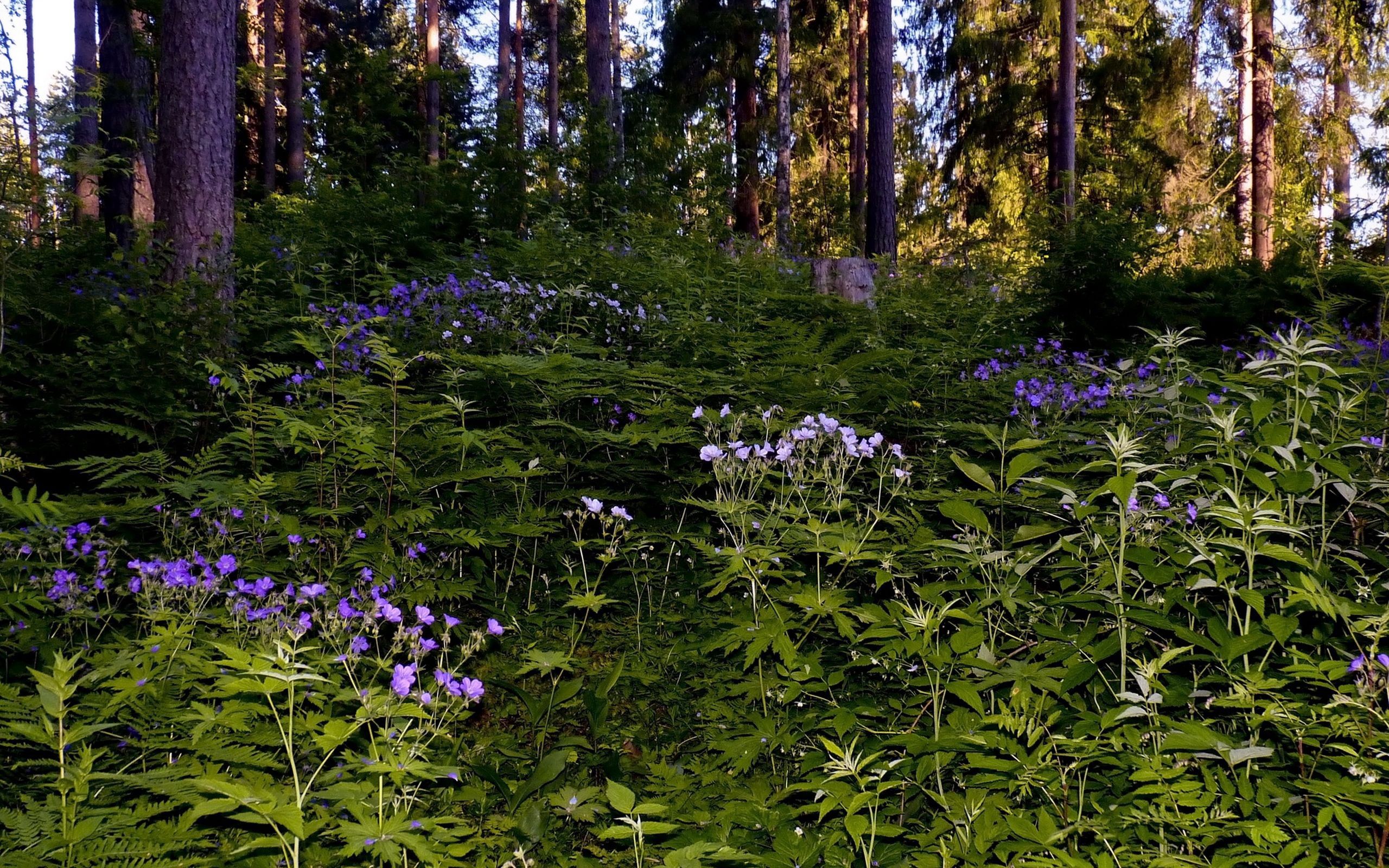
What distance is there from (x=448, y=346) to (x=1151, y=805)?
14.2 feet

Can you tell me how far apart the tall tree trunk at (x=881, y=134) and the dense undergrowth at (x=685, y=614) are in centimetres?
667

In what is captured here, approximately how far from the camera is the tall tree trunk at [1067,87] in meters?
13.7

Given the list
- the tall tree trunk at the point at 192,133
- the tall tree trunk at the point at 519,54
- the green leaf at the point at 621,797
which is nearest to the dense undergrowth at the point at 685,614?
the green leaf at the point at 621,797

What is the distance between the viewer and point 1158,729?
6.05 feet

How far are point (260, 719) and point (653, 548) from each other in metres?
1.88

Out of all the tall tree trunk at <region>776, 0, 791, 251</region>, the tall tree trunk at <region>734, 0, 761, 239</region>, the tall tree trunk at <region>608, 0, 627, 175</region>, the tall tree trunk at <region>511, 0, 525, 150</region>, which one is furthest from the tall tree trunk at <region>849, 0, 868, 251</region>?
the tall tree trunk at <region>511, 0, 525, 150</region>

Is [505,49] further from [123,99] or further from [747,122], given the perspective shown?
[123,99]

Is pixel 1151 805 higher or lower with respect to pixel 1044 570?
lower

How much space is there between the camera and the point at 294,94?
667 inches

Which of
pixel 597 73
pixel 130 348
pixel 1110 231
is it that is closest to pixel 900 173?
pixel 597 73

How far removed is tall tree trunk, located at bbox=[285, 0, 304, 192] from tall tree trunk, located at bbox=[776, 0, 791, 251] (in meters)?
9.50

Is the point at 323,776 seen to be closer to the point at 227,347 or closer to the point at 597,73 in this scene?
the point at 227,347

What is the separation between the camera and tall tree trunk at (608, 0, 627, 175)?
11432mm

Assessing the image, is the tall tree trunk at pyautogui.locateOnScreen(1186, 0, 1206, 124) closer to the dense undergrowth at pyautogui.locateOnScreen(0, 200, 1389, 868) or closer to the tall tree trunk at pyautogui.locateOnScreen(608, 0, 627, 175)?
the tall tree trunk at pyautogui.locateOnScreen(608, 0, 627, 175)
